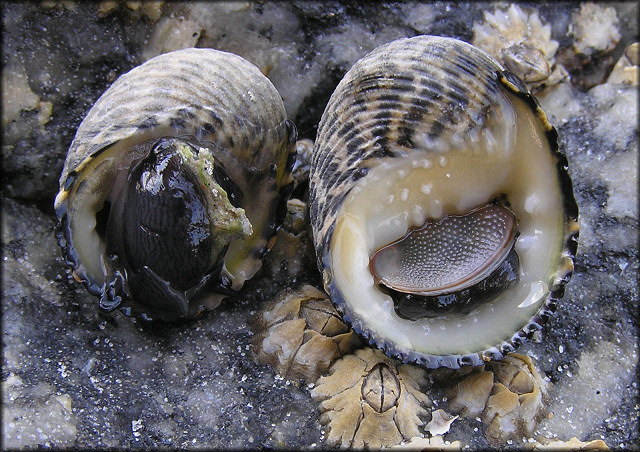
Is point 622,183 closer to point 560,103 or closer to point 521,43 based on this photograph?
point 560,103

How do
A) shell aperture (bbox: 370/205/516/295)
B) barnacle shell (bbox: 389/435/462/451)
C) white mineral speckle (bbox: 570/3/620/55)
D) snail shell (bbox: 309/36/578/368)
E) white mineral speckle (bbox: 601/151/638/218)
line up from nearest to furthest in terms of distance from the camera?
1. barnacle shell (bbox: 389/435/462/451)
2. snail shell (bbox: 309/36/578/368)
3. shell aperture (bbox: 370/205/516/295)
4. white mineral speckle (bbox: 601/151/638/218)
5. white mineral speckle (bbox: 570/3/620/55)

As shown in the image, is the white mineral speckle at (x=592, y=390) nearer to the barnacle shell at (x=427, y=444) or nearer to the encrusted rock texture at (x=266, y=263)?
the encrusted rock texture at (x=266, y=263)

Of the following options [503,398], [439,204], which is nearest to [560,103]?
[439,204]

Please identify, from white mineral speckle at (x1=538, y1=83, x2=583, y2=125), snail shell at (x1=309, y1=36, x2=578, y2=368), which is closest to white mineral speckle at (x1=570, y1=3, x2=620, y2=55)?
white mineral speckle at (x1=538, y1=83, x2=583, y2=125)

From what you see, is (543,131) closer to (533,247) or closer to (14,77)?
(533,247)

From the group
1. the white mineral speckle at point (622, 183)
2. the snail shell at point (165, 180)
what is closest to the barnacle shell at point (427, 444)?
the snail shell at point (165, 180)

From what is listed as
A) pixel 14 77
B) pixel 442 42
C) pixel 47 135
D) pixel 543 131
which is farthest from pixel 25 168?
pixel 543 131

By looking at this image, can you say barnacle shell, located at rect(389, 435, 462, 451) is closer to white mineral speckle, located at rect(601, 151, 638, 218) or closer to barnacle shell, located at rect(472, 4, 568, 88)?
white mineral speckle, located at rect(601, 151, 638, 218)
